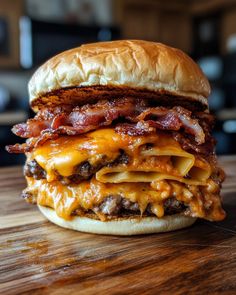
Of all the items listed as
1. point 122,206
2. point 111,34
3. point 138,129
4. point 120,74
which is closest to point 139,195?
point 122,206

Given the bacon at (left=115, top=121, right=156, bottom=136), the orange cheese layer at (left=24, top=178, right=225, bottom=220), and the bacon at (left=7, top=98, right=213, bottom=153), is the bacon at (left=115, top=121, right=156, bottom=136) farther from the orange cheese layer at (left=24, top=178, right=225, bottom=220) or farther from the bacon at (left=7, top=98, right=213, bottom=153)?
the orange cheese layer at (left=24, top=178, right=225, bottom=220)

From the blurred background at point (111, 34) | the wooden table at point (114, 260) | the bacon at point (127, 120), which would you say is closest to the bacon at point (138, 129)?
the bacon at point (127, 120)

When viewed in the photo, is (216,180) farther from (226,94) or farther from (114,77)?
(226,94)

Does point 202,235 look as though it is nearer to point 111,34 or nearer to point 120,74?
point 120,74

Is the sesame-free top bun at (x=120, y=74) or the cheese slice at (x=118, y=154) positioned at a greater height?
the sesame-free top bun at (x=120, y=74)

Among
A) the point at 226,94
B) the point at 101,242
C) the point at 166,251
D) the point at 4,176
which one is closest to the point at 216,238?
the point at 166,251

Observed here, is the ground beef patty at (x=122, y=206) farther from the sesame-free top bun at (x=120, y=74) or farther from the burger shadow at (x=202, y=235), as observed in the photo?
the sesame-free top bun at (x=120, y=74)

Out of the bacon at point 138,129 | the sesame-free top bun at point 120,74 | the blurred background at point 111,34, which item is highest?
the sesame-free top bun at point 120,74

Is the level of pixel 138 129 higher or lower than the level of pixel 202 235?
higher
